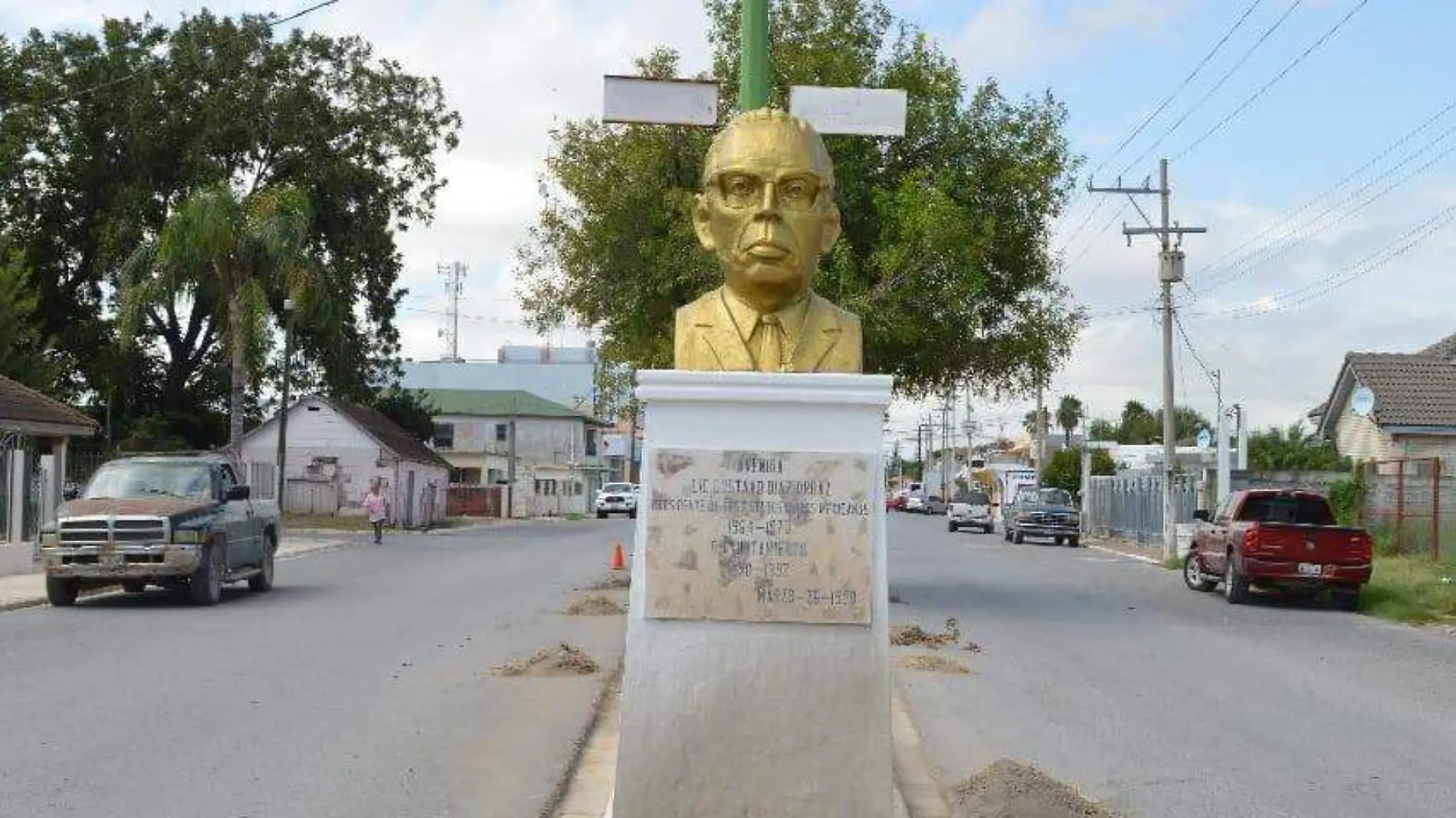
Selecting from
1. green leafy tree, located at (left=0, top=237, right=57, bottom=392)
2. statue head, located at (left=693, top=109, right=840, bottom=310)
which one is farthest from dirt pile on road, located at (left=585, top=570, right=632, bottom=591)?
green leafy tree, located at (left=0, top=237, right=57, bottom=392)

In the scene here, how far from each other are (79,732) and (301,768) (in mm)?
1995

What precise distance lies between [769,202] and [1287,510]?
59.8ft

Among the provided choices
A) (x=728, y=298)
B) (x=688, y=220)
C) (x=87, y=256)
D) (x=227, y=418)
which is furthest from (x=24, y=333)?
(x=728, y=298)

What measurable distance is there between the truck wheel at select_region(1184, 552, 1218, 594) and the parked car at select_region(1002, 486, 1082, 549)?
64.2 ft

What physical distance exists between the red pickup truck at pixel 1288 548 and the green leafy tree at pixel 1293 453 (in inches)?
779

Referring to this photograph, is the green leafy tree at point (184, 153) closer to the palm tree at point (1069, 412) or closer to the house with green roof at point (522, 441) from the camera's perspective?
the house with green roof at point (522, 441)

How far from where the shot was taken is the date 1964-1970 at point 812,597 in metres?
6.57

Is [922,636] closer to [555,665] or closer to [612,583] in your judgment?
[555,665]

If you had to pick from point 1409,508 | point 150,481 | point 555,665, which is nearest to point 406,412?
point 1409,508

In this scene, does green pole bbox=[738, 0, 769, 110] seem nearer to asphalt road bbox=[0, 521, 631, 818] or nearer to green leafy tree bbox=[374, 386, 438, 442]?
asphalt road bbox=[0, 521, 631, 818]

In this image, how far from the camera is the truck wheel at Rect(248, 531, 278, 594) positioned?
72.8 ft

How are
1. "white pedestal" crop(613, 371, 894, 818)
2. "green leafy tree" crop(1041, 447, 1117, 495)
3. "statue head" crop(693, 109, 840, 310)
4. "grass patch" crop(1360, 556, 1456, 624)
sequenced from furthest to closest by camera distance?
"green leafy tree" crop(1041, 447, 1117, 495) → "grass patch" crop(1360, 556, 1456, 624) → "statue head" crop(693, 109, 840, 310) → "white pedestal" crop(613, 371, 894, 818)

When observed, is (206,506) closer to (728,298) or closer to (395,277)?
(728,298)

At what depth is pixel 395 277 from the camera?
161ft
